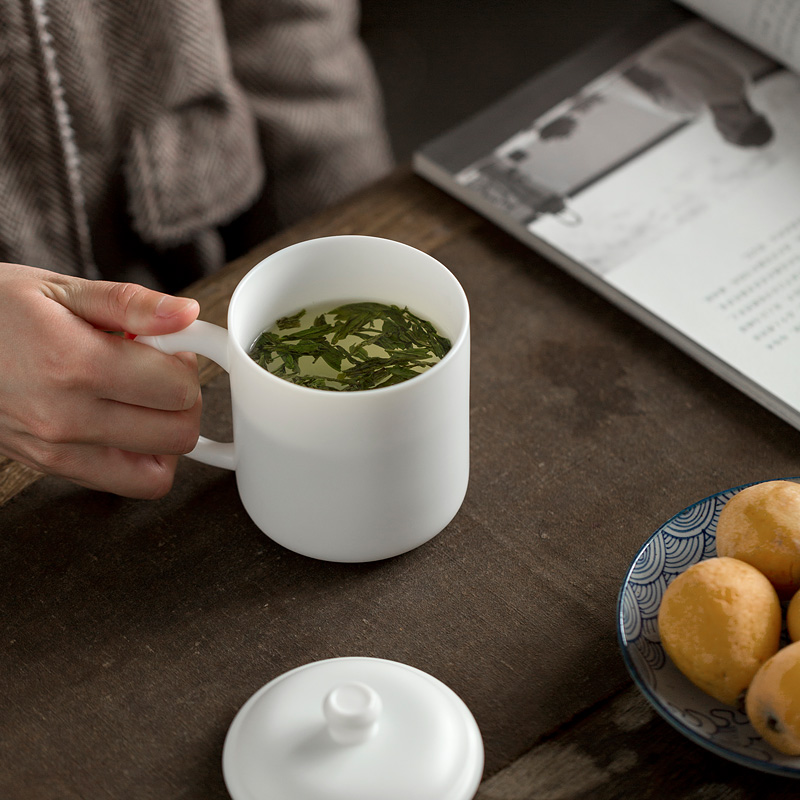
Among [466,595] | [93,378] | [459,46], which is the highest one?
[93,378]

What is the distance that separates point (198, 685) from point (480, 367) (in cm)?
32

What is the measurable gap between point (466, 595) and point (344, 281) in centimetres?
21

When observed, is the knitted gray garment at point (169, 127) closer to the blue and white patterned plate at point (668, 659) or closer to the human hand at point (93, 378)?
the human hand at point (93, 378)

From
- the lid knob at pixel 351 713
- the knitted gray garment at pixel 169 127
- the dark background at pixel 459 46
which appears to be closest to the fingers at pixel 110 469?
the lid knob at pixel 351 713

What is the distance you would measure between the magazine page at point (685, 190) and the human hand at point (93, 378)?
369mm

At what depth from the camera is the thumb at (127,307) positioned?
542mm

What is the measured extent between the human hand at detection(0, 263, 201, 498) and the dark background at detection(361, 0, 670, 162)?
0.96 meters

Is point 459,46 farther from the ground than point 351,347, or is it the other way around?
point 351,347

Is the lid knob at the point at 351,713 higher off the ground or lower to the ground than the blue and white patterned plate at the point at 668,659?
higher

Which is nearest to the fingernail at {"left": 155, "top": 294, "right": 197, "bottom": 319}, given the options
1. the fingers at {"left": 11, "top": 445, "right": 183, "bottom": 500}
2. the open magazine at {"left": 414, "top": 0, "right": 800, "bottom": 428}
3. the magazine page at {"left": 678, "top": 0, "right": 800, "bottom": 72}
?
the fingers at {"left": 11, "top": 445, "right": 183, "bottom": 500}

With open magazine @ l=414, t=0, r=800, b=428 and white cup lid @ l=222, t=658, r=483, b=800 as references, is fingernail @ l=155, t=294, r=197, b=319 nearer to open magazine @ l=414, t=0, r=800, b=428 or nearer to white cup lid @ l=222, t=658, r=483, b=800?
white cup lid @ l=222, t=658, r=483, b=800

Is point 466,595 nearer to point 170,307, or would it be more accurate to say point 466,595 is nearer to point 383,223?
point 170,307

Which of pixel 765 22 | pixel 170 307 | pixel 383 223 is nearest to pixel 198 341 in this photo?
pixel 170 307

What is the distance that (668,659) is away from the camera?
50cm
